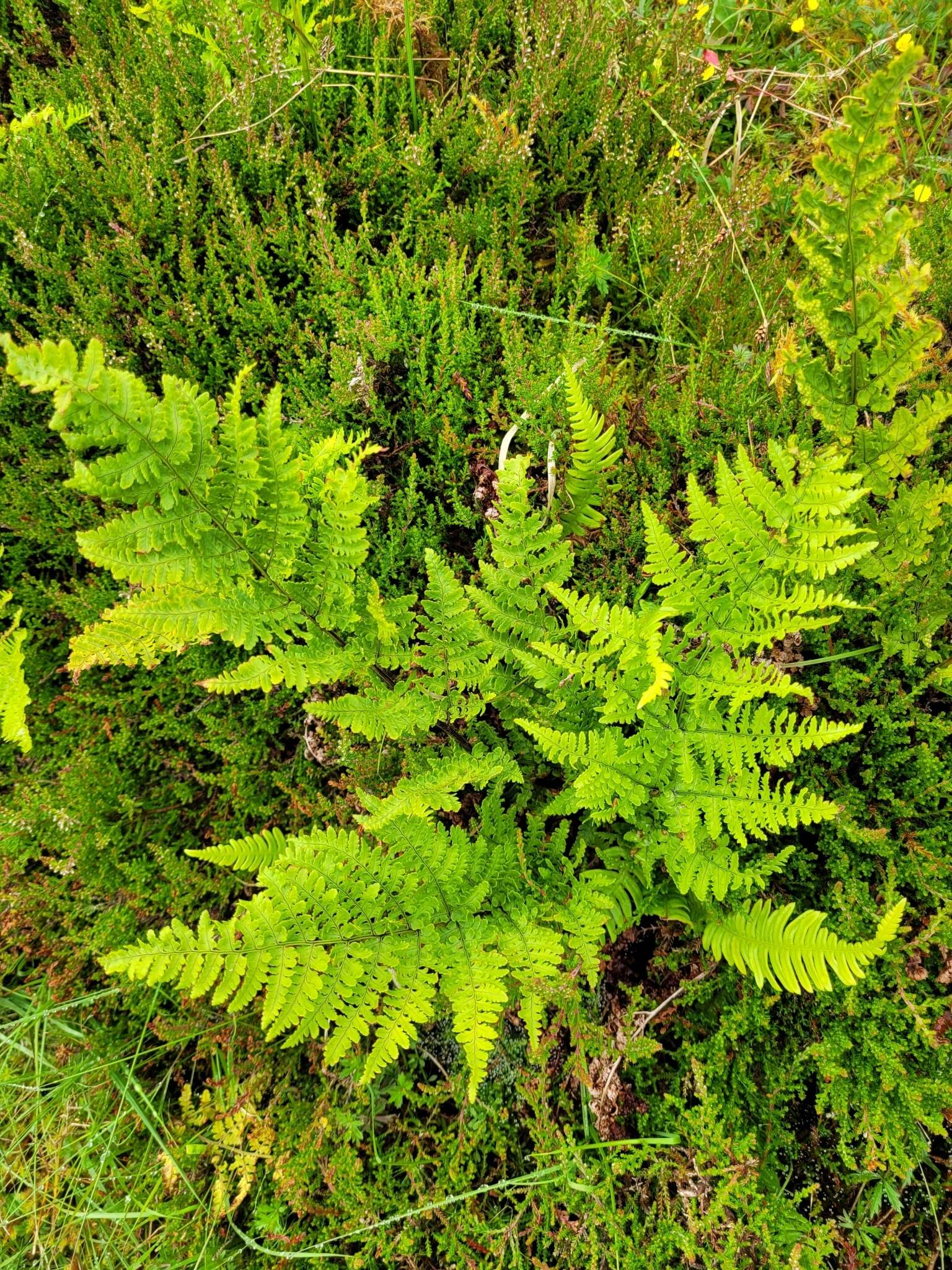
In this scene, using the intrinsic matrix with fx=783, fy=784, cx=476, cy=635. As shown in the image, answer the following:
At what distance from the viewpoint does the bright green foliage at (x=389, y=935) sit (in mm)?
1769

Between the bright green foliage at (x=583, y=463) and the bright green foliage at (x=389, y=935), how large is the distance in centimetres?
87

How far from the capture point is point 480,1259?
2.24m

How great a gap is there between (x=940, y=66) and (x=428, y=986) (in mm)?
4235

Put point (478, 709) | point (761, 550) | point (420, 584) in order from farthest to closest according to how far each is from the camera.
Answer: point (420, 584) → point (478, 709) → point (761, 550)

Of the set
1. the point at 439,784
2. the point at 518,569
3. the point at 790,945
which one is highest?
the point at 518,569

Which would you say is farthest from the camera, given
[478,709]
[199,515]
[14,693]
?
[14,693]

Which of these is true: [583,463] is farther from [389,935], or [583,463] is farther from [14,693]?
[14,693]

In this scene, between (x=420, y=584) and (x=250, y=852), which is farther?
(x=420, y=584)

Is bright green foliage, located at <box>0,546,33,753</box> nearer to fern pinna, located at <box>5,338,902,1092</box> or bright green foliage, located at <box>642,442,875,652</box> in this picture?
fern pinna, located at <box>5,338,902,1092</box>

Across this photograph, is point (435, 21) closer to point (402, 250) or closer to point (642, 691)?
point (402, 250)

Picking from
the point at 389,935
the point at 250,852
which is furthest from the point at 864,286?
the point at 250,852

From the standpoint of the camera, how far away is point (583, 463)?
2.32 m

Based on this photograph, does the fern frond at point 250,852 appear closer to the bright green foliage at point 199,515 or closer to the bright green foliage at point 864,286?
the bright green foliage at point 199,515

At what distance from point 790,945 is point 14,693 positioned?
7.93 feet
